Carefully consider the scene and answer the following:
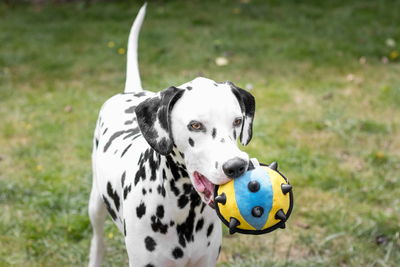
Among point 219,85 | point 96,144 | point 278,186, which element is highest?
point 219,85

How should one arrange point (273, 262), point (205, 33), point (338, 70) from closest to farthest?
point (273, 262) < point (338, 70) < point (205, 33)

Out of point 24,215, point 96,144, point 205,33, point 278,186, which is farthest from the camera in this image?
point 205,33

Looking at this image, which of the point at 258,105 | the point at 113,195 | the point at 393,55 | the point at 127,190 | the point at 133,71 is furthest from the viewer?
the point at 393,55

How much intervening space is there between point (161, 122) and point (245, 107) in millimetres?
439

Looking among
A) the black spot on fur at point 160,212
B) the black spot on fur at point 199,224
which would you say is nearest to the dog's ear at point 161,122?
the black spot on fur at point 160,212

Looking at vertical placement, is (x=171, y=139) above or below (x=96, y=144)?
above

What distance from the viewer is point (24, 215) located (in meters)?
4.62

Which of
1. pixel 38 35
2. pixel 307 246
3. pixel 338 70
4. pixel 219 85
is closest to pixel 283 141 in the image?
pixel 307 246

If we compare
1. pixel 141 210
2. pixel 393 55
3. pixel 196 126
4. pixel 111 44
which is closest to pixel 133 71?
pixel 141 210

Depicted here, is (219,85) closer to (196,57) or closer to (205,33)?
(196,57)

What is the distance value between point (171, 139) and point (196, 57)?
17.4ft

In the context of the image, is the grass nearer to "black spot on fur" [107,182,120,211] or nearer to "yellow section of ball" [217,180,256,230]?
"black spot on fur" [107,182,120,211]

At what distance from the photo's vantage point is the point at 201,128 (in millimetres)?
2494

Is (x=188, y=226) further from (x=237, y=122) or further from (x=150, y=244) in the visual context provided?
(x=237, y=122)
